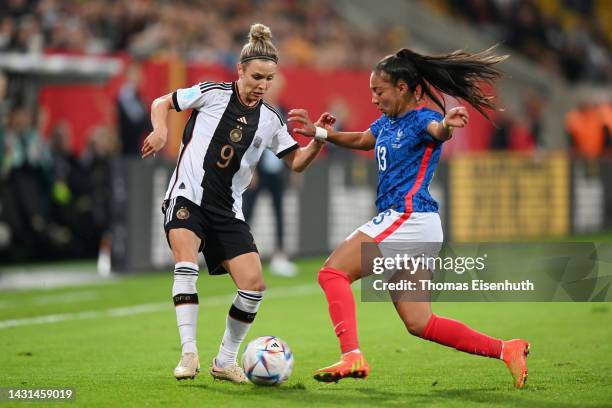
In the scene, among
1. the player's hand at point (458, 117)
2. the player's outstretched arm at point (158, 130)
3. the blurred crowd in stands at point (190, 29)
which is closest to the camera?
the player's hand at point (458, 117)

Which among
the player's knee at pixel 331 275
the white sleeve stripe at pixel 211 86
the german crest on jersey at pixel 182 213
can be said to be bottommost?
the player's knee at pixel 331 275

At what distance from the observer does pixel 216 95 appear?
789cm

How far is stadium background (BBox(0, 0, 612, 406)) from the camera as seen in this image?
1361cm

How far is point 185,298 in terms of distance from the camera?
24.7 ft

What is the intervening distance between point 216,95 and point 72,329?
3739 mm

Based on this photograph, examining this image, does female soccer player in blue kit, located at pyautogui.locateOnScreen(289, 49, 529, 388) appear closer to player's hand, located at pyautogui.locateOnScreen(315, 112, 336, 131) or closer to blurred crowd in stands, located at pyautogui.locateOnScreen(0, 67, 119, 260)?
player's hand, located at pyautogui.locateOnScreen(315, 112, 336, 131)

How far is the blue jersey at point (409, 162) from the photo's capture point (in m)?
7.28

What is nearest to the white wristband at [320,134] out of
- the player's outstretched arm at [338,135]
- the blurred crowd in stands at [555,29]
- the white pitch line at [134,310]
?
the player's outstretched arm at [338,135]

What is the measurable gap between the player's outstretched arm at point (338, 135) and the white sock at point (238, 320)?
115 cm

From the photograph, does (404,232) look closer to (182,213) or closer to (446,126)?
(446,126)

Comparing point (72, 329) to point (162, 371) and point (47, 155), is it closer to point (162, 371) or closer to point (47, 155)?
point (162, 371)

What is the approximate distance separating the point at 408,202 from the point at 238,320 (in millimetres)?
1423

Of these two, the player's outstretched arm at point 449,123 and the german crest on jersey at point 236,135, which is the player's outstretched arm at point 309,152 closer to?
the german crest on jersey at point 236,135

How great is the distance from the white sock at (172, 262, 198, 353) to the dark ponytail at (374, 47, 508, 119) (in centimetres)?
180
